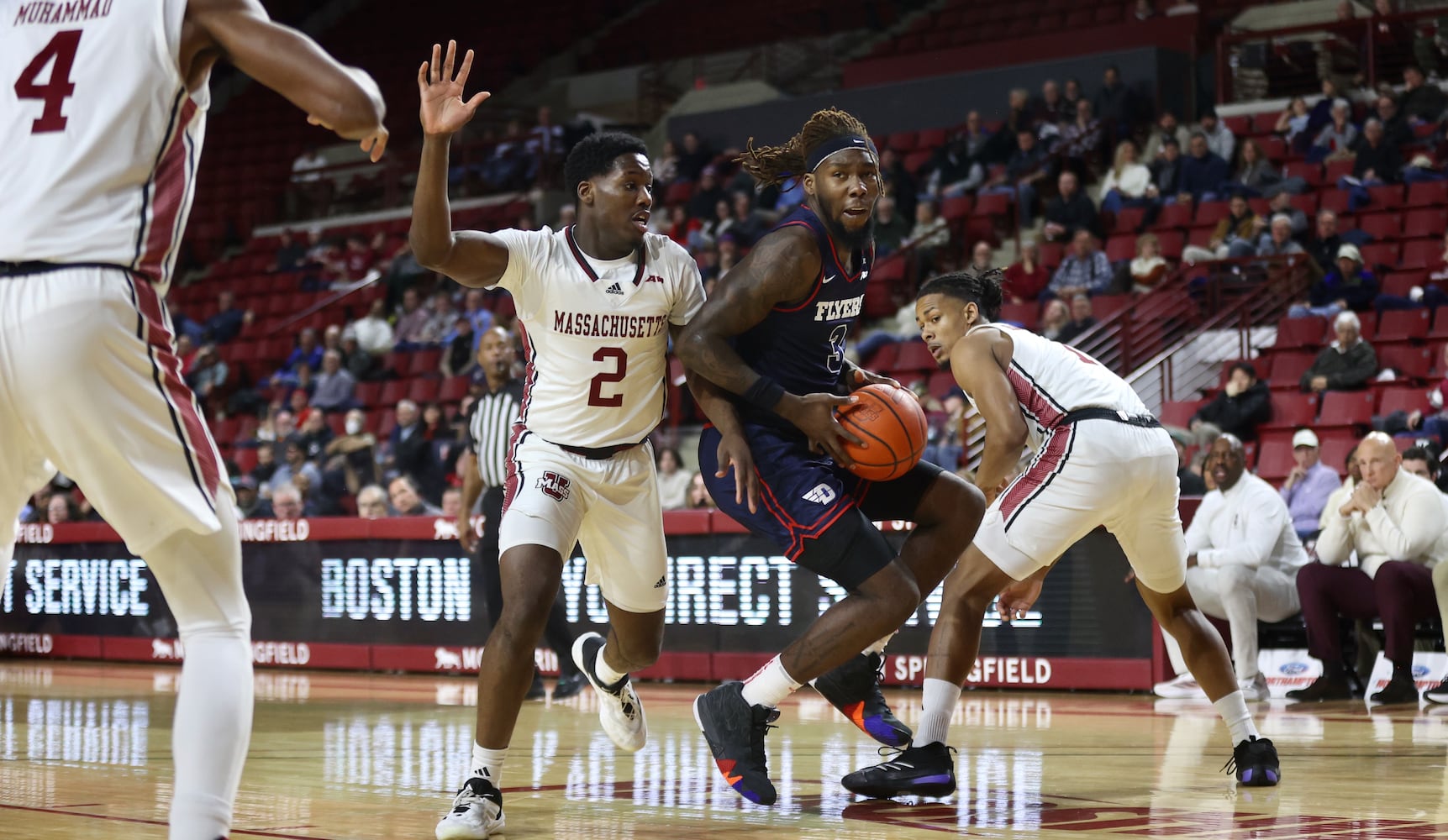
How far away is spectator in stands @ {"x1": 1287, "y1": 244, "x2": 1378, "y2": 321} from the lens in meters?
12.8

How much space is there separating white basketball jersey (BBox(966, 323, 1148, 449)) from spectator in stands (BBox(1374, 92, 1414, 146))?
10326mm

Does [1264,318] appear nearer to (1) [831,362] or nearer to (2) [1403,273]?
(2) [1403,273]

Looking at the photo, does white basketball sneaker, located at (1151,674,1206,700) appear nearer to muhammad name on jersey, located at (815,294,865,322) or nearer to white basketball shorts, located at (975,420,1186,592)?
white basketball shorts, located at (975,420,1186,592)

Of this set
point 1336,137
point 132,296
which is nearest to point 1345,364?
point 1336,137

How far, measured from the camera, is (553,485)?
16.0 feet

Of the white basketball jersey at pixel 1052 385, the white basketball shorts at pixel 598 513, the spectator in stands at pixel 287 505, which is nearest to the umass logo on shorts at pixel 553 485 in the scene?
the white basketball shorts at pixel 598 513

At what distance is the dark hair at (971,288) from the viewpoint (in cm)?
561

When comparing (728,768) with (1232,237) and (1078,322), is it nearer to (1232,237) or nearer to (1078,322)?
(1078,322)

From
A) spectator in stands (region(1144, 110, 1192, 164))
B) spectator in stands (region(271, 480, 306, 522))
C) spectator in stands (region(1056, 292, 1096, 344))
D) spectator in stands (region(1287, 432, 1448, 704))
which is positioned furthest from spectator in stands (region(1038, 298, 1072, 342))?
spectator in stands (region(271, 480, 306, 522))

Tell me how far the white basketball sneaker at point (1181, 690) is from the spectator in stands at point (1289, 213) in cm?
610

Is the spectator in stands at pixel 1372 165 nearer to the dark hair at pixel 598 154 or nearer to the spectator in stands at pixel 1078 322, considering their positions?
the spectator in stands at pixel 1078 322

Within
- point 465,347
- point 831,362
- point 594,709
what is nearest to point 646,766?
point 831,362

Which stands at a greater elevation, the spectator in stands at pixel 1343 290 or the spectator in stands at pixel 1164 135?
the spectator in stands at pixel 1164 135

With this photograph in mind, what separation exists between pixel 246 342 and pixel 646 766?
15635 millimetres
